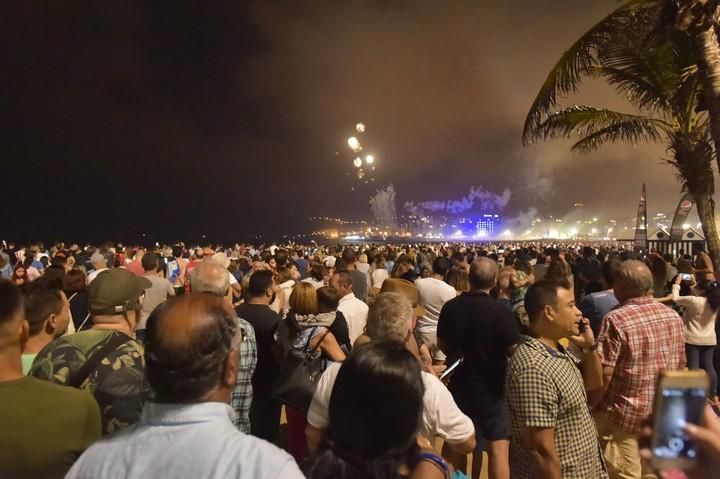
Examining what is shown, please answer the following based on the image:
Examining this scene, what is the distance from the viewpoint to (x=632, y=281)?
3.55m

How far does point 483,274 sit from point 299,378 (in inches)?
78.7

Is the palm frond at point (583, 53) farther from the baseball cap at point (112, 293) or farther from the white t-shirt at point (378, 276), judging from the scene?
the baseball cap at point (112, 293)

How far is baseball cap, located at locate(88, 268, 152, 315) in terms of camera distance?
274cm

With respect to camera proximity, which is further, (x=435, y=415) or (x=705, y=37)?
(x=705, y=37)

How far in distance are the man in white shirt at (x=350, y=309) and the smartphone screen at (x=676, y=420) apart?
3.69 m

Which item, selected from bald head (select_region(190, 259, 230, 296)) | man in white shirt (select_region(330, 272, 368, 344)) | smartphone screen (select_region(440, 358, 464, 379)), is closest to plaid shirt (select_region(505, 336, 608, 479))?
smartphone screen (select_region(440, 358, 464, 379))

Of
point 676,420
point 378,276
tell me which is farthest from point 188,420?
point 378,276

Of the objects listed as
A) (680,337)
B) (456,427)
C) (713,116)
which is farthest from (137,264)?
(713,116)

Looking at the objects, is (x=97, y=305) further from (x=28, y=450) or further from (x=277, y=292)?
(x=277, y=292)

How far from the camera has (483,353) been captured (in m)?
3.86

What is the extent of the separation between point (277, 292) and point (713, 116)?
636 centimetres

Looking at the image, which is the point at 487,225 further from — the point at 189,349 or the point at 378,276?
the point at 189,349

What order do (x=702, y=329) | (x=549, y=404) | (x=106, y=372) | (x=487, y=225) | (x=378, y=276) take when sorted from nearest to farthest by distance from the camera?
1. (x=106, y=372)
2. (x=549, y=404)
3. (x=702, y=329)
4. (x=378, y=276)
5. (x=487, y=225)

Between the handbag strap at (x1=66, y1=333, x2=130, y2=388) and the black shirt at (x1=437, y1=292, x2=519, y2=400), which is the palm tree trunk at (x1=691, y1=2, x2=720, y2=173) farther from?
the handbag strap at (x1=66, y1=333, x2=130, y2=388)
